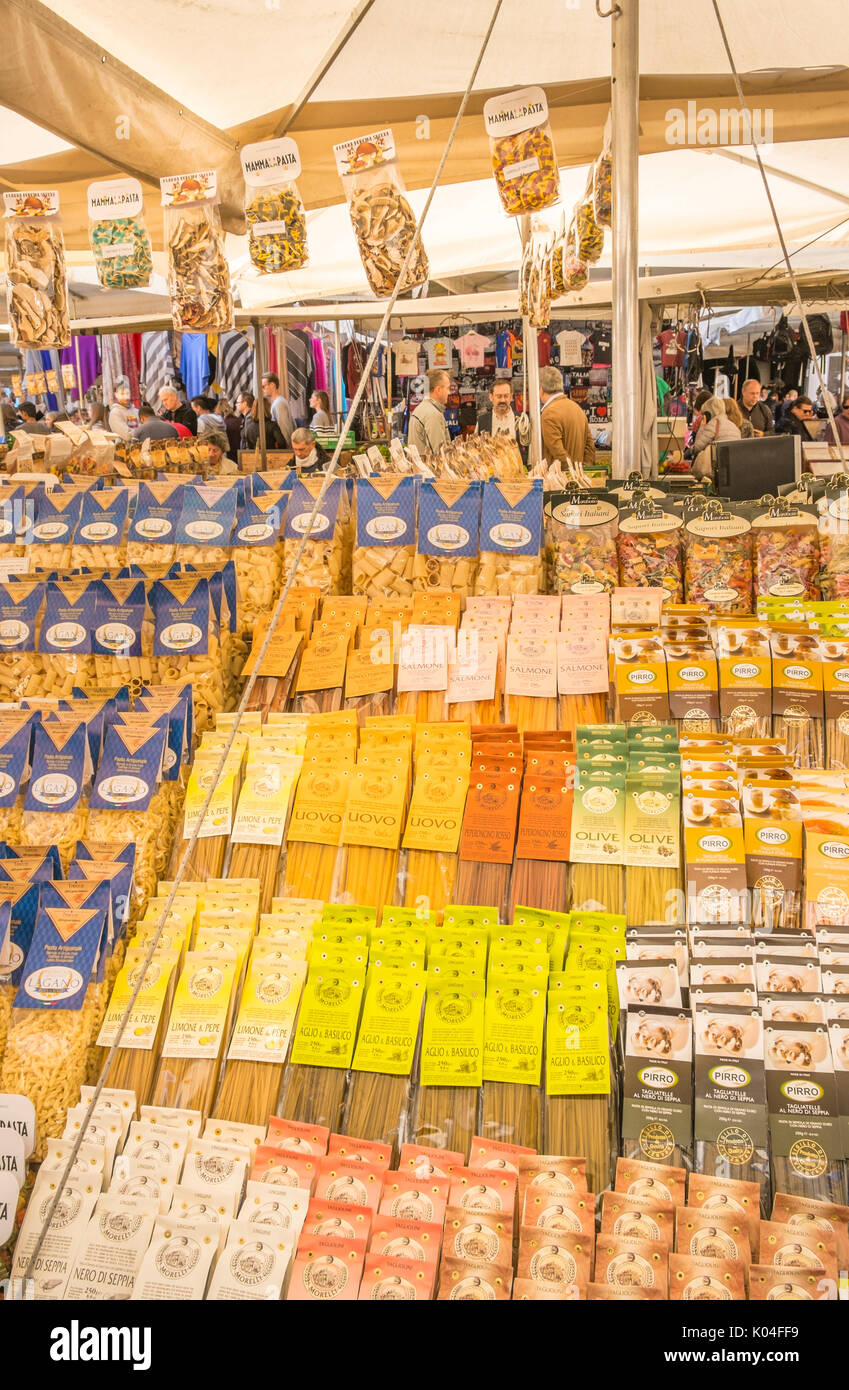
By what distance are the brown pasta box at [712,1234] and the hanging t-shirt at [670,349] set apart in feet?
33.0

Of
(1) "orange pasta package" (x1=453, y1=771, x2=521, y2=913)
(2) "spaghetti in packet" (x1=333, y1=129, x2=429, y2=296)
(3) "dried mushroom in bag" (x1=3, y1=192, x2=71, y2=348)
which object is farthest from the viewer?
(3) "dried mushroom in bag" (x1=3, y1=192, x2=71, y2=348)

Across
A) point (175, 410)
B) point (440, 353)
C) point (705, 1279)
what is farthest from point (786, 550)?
point (440, 353)

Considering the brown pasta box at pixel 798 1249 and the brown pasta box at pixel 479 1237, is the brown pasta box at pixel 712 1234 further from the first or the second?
the brown pasta box at pixel 479 1237

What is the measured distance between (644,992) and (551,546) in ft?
4.43

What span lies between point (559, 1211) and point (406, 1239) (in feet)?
0.67

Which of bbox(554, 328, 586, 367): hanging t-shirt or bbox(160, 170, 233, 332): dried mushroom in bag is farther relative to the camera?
bbox(554, 328, 586, 367): hanging t-shirt

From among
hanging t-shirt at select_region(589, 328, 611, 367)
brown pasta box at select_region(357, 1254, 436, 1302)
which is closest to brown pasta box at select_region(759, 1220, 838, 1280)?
brown pasta box at select_region(357, 1254, 436, 1302)

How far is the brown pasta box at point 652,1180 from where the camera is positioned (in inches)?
56.4

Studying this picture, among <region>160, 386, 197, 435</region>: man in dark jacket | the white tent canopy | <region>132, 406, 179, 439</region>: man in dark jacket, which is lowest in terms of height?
<region>132, 406, 179, 439</region>: man in dark jacket

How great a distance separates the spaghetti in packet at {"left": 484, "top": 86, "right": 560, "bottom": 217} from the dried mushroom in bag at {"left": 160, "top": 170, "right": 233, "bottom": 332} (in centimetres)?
82

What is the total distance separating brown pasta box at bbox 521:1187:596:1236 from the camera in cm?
141

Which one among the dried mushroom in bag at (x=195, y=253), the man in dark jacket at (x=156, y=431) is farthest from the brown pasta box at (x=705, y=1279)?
the man in dark jacket at (x=156, y=431)

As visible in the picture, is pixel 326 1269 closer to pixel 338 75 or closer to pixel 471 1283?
pixel 471 1283

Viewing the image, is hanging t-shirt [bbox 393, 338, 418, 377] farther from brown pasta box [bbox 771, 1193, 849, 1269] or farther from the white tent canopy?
brown pasta box [bbox 771, 1193, 849, 1269]
